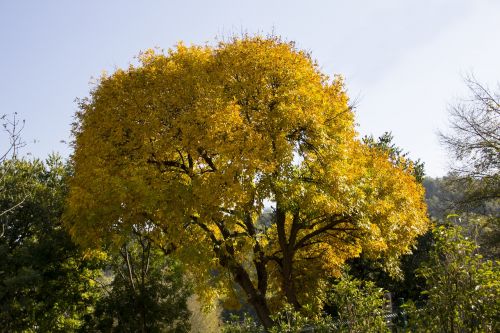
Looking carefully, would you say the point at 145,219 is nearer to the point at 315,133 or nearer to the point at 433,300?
the point at 315,133

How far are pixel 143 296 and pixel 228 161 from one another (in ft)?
42.6

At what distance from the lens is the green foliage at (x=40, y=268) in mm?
20109

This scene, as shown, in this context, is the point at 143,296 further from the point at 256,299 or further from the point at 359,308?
the point at 359,308

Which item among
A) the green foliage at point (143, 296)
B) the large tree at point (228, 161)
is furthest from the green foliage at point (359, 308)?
the green foliage at point (143, 296)

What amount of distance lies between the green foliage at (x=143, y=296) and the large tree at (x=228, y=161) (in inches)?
324

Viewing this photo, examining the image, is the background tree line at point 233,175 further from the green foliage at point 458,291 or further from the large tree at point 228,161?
the green foliage at point 458,291

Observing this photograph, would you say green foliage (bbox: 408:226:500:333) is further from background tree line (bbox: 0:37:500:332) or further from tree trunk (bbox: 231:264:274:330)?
tree trunk (bbox: 231:264:274:330)

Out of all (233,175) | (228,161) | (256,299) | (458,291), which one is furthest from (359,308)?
(256,299)

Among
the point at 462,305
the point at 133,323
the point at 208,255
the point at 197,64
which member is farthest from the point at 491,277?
the point at 133,323

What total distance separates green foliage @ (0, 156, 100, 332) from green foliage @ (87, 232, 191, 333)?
4.15 ft

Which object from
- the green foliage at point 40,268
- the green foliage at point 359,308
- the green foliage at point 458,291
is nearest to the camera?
the green foliage at point 458,291

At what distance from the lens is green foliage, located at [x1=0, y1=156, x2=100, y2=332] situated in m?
20.1

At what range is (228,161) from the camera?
13875 mm

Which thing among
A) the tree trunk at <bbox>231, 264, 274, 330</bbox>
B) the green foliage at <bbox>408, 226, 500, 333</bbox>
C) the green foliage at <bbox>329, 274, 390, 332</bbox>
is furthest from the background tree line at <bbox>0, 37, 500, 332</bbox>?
the green foliage at <bbox>408, 226, 500, 333</bbox>
